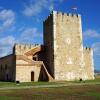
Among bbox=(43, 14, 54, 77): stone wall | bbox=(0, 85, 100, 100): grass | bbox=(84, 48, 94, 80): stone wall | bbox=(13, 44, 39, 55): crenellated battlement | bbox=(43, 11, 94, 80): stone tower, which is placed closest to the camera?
bbox=(0, 85, 100, 100): grass

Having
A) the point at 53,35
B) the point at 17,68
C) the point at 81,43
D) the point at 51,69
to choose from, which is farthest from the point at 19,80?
the point at 81,43

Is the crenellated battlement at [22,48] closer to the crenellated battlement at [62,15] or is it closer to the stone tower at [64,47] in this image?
the stone tower at [64,47]

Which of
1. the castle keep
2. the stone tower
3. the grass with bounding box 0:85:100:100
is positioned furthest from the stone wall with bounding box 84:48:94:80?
the grass with bounding box 0:85:100:100

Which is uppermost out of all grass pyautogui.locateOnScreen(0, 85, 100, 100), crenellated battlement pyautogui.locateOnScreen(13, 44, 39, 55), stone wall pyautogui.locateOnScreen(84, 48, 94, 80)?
crenellated battlement pyautogui.locateOnScreen(13, 44, 39, 55)

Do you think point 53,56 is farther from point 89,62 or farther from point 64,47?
point 89,62

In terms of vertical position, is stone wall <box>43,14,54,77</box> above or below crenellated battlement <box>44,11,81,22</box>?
below

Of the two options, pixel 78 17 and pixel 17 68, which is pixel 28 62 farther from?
pixel 78 17

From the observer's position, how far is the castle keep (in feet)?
143

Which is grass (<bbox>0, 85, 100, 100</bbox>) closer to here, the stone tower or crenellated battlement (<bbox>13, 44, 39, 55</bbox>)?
the stone tower

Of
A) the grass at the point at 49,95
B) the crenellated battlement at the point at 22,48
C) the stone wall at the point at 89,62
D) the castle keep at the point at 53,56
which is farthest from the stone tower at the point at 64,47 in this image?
the grass at the point at 49,95

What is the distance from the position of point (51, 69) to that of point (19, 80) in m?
6.13

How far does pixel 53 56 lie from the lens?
147 feet

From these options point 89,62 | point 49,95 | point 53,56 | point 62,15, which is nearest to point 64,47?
point 53,56

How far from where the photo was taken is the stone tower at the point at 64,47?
44844 mm
